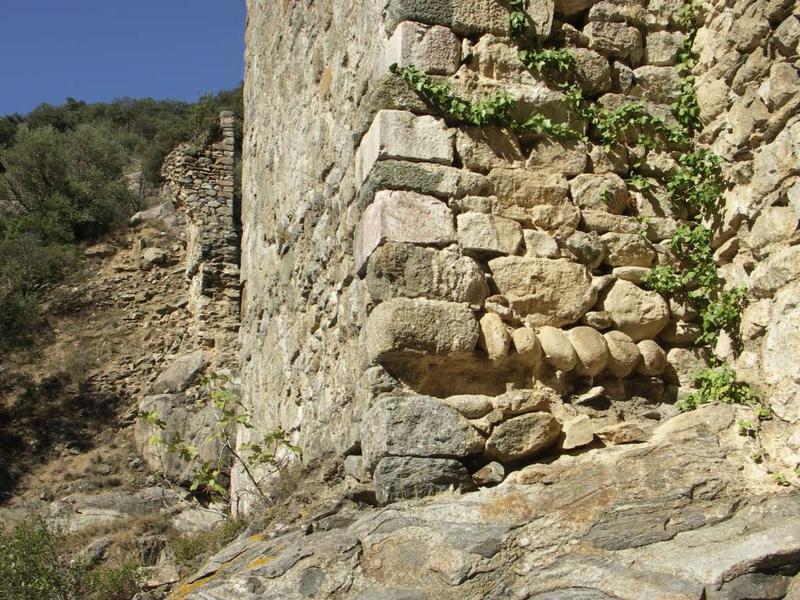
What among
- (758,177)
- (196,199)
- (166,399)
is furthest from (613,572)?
(196,199)

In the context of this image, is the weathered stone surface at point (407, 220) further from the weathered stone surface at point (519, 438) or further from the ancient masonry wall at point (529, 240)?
the weathered stone surface at point (519, 438)

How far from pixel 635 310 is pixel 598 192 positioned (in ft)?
1.79

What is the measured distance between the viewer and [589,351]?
3627mm

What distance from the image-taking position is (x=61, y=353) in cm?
1611

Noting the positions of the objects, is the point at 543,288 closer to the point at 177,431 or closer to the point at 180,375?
the point at 177,431

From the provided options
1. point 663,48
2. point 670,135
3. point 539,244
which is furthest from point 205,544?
point 663,48

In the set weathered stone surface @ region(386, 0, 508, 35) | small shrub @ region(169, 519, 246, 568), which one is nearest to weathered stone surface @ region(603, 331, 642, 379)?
weathered stone surface @ region(386, 0, 508, 35)

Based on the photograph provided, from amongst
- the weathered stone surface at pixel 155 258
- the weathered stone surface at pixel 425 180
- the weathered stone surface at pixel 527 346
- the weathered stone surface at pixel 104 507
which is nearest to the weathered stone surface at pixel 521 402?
the weathered stone surface at pixel 527 346

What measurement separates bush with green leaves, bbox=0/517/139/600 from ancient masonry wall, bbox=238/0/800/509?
159 centimetres

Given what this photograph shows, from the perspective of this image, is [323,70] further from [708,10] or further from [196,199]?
[196,199]

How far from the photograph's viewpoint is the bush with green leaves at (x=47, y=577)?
5109 millimetres

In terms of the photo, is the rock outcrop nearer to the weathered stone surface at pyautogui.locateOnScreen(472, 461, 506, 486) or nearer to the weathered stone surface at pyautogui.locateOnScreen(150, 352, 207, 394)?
the weathered stone surface at pyautogui.locateOnScreen(472, 461, 506, 486)

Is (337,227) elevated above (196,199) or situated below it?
below

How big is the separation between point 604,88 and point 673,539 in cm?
223
